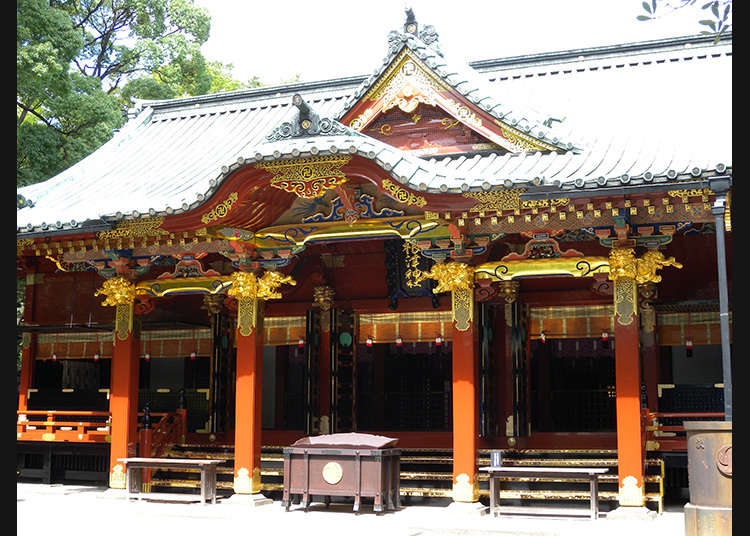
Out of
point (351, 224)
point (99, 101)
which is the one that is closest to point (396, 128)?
point (351, 224)

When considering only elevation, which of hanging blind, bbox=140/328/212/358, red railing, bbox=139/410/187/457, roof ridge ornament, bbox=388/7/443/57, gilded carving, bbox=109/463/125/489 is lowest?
gilded carving, bbox=109/463/125/489

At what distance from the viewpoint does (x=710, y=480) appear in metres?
8.22

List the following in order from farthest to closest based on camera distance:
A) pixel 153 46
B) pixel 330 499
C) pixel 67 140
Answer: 1. pixel 153 46
2. pixel 67 140
3. pixel 330 499

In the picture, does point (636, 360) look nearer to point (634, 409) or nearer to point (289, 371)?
point (634, 409)

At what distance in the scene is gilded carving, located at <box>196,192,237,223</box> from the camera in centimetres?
1274

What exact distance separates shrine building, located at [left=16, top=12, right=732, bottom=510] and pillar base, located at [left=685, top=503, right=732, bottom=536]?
A: 4.79ft

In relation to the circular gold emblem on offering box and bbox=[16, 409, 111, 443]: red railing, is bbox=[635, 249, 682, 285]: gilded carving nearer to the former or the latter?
the circular gold emblem on offering box

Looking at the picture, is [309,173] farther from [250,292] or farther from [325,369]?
[325,369]

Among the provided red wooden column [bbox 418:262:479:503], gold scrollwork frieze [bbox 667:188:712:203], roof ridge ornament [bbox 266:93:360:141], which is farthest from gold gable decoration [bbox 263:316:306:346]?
gold scrollwork frieze [bbox 667:188:712:203]

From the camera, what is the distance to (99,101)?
84.6 feet

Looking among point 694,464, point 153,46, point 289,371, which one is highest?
point 153,46

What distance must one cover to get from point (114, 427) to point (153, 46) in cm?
1953

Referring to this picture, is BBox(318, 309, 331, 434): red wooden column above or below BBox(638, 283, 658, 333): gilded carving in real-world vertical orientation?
below

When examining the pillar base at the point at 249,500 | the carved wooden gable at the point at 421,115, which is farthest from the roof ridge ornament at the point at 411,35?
the pillar base at the point at 249,500
